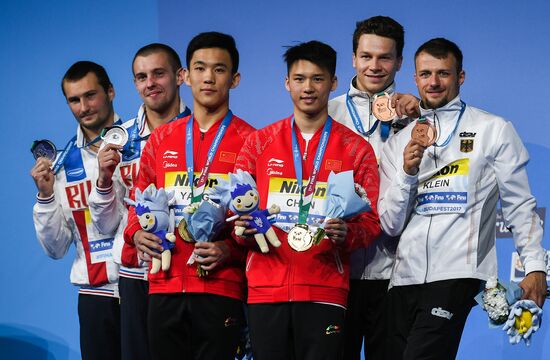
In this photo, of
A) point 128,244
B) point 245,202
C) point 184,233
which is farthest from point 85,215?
point 245,202

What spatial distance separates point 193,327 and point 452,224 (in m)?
1.00

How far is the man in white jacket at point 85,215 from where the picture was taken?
167 inches

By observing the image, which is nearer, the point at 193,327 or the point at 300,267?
the point at 300,267

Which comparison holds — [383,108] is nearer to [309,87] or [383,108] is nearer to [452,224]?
[309,87]

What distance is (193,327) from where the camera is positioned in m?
3.60

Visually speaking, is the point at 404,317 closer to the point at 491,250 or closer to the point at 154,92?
the point at 491,250

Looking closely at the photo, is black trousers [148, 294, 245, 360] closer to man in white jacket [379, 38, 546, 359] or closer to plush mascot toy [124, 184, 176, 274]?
plush mascot toy [124, 184, 176, 274]

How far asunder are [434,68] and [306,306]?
39.9 inches

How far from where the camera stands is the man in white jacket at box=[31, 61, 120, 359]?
4.25 metres

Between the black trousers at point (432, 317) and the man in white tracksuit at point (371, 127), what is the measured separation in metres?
0.12

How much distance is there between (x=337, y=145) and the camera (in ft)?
11.9

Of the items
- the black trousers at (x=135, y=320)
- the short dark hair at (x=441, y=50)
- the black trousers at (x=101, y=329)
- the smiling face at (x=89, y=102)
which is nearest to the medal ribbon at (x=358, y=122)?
the short dark hair at (x=441, y=50)

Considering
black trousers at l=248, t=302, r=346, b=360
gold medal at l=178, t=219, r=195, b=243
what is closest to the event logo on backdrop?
black trousers at l=248, t=302, r=346, b=360

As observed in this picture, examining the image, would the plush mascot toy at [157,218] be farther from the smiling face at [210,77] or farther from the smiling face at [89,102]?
the smiling face at [89,102]
